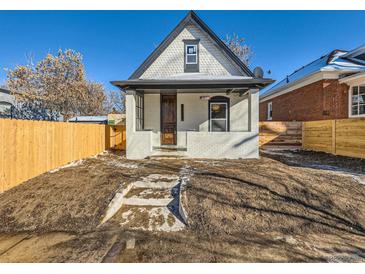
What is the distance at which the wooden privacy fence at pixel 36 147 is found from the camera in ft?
15.7

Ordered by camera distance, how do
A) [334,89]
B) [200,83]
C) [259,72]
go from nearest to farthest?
[200,83] < [259,72] < [334,89]

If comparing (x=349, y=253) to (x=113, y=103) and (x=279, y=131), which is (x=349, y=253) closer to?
(x=279, y=131)

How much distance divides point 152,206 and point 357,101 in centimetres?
1312

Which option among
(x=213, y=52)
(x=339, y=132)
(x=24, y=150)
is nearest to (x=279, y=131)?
(x=339, y=132)

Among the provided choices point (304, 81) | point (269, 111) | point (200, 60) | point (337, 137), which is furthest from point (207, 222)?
point (269, 111)

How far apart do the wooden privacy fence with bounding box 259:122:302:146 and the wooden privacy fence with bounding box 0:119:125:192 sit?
1005cm

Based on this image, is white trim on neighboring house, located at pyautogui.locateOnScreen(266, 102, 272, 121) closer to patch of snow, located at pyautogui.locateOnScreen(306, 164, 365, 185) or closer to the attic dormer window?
the attic dormer window

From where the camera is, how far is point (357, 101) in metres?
10.7

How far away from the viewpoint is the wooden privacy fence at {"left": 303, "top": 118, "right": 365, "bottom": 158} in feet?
25.3

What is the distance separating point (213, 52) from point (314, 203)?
Answer: 8.77m

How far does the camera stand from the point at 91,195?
4.44m

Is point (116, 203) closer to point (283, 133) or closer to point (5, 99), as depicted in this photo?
point (283, 133)

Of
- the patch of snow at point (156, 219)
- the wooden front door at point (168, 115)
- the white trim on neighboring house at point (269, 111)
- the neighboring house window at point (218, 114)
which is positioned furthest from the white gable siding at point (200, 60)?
the white trim on neighboring house at point (269, 111)

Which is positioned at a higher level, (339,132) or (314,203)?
(339,132)
